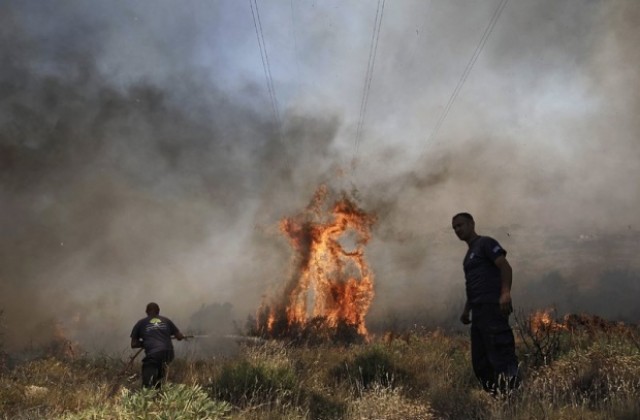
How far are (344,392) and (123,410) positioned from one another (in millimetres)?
3766

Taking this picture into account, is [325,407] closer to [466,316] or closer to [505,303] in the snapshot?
[466,316]

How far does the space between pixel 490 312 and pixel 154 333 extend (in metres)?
6.31

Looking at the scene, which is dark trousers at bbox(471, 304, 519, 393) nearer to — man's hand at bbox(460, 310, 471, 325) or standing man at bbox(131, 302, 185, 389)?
man's hand at bbox(460, 310, 471, 325)

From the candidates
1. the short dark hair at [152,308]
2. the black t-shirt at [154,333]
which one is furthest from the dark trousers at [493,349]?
the short dark hair at [152,308]

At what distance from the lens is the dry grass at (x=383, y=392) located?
4.51m

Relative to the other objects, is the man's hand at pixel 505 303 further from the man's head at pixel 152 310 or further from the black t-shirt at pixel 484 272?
the man's head at pixel 152 310

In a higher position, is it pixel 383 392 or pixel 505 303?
pixel 505 303

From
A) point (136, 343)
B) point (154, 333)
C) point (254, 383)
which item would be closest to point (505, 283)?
point (254, 383)

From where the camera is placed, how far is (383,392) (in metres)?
6.11

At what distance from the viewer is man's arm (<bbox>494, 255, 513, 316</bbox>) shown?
200 inches

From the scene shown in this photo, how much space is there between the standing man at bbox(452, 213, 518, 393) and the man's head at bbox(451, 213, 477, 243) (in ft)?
0.32

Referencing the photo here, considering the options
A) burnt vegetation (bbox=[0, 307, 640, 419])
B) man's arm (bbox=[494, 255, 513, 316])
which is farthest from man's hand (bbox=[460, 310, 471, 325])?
burnt vegetation (bbox=[0, 307, 640, 419])

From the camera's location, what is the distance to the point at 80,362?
13898 mm

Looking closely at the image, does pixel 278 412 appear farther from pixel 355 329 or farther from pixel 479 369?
pixel 355 329
